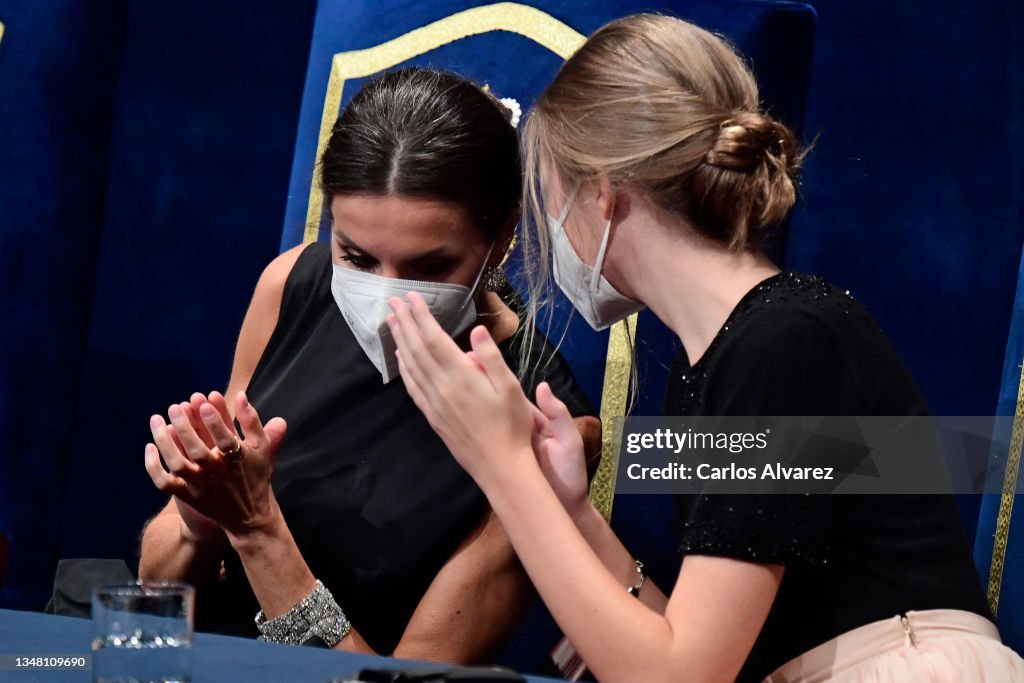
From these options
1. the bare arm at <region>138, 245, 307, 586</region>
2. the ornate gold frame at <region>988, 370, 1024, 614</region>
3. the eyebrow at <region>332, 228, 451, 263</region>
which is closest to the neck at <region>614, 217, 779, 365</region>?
the eyebrow at <region>332, 228, 451, 263</region>

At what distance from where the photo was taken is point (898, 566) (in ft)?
4.01

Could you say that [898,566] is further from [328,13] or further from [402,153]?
[328,13]

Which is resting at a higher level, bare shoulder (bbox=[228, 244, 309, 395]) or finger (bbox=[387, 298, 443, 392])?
finger (bbox=[387, 298, 443, 392])

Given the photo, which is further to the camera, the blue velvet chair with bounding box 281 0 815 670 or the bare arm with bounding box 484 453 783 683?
the blue velvet chair with bounding box 281 0 815 670

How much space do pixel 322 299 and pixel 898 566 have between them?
3.16 feet

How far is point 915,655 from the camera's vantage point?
1171mm

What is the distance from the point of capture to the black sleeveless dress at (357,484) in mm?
1673

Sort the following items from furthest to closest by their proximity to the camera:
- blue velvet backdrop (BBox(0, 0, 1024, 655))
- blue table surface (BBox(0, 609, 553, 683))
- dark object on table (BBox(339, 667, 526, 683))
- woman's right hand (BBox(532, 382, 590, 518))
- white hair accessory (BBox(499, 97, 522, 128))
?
blue velvet backdrop (BBox(0, 0, 1024, 655))
white hair accessory (BBox(499, 97, 522, 128))
woman's right hand (BBox(532, 382, 590, 518))
blue table surface (BBox(0, 609, 553, 683))
dark object on table (BBox(339, 667, 526, 683))

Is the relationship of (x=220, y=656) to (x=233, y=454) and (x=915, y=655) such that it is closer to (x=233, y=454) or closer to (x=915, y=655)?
(x=233, y=454)

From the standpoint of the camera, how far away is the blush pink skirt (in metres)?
1.16

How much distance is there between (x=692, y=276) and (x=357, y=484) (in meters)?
0.64

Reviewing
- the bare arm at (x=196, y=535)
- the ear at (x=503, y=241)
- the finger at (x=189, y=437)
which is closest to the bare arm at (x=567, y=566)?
the finger at (x=189, y=437)

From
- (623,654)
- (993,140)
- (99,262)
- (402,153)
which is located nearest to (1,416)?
(99,262)

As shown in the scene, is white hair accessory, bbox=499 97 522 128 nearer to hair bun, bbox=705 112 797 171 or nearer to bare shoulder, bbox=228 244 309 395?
bare shoulder, bbox=228 244 309 395
